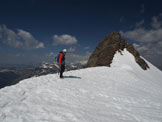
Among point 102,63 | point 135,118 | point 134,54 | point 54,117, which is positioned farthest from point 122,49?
point 54,117

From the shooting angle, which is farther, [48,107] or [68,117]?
[48,107]

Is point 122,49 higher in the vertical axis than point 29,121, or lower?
higher

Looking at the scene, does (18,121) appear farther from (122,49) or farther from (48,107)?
(122,49)

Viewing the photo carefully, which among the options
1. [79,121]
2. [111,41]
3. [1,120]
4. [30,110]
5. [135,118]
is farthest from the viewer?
[111,41]

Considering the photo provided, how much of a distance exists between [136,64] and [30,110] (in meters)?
28.2

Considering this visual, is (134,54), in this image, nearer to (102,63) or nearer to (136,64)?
(136,64)

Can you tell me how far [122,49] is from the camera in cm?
3281

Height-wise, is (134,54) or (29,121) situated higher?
(134,54)

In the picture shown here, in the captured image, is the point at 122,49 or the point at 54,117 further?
the point at 122,49

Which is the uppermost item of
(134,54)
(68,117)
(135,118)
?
(134,54)

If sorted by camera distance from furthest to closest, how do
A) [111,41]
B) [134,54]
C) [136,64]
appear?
[111,41]
[134,54]
[136,64]

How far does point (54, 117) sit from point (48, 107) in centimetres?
99

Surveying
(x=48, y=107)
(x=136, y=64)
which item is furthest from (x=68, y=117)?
(x=136, y=64)

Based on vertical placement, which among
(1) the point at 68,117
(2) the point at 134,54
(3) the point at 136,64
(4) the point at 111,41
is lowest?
(1) the point at 68,117
